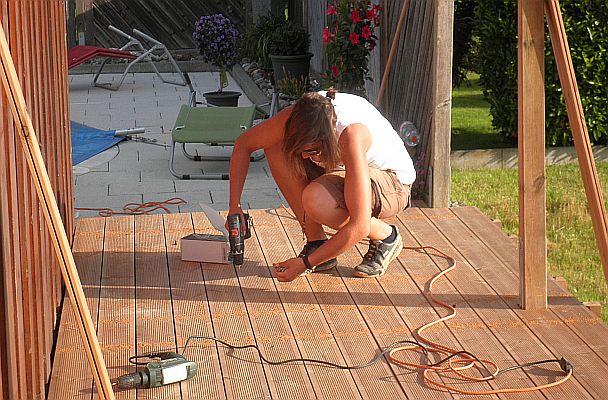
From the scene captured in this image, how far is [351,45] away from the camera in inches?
280

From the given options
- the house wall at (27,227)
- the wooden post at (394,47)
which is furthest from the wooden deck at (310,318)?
the wooden post at (394,47)

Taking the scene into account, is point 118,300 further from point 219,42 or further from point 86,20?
point 86,20

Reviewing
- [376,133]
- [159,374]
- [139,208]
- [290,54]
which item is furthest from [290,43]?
[159,374]

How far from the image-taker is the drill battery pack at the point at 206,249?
14.6 ft

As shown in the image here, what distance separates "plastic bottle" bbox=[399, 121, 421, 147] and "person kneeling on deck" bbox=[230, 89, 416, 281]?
110 cm

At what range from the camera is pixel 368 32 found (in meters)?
6.85

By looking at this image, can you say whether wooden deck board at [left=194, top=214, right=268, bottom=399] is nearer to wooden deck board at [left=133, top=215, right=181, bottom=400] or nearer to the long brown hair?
wooden deck board at [left=133, top=215, right=181, bottom=400]

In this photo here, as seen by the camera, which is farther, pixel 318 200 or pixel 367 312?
pixel 318 200

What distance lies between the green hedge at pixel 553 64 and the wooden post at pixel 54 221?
5.02 m

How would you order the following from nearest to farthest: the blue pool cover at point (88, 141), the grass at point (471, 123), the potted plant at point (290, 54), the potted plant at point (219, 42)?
the blue pool cover at point (88, 141)
the grass at point (471, 123)
the potted plant at point (219, 42)
the potted plant at point (290, 54)

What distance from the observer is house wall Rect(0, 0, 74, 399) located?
258cm

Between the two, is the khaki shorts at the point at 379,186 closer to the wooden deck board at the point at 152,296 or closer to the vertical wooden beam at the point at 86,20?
the wooden deck board at the point at 152,296

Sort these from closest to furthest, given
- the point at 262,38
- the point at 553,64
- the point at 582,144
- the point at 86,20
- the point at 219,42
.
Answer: the point at 582,144 → the point at 553,64 → the point at 219,42 → the point at 262,38 → the point at 86,20

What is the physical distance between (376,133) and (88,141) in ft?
14.0
